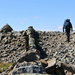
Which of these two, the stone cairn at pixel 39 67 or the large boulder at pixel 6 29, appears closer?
the stone cairn at pixel 39 67

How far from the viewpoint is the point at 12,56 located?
87.7 feet

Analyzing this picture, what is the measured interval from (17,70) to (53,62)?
2.69 m

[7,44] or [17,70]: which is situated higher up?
[7,44]

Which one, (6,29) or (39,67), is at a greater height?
(6,29)

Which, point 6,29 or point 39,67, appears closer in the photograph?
point 39,67

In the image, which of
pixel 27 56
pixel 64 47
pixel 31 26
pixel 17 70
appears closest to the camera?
pixel 17 70

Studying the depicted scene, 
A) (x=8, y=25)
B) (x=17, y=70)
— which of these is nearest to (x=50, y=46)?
(x=8, y=25)

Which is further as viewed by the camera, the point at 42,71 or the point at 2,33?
the point at 2,33

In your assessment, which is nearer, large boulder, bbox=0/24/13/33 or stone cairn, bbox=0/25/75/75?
stone cairn, bbox=0/25/75/75

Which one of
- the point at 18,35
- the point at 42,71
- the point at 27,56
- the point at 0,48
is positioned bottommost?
the point at 42,71

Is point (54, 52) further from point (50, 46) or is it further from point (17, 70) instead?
point (17, 70)

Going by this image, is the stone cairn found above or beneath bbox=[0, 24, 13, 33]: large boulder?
beneath

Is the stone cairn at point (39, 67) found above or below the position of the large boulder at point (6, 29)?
below

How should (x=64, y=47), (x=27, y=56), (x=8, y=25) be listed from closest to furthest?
(x=27, y=56), (x=64, y=47), (x=8, y=25)
